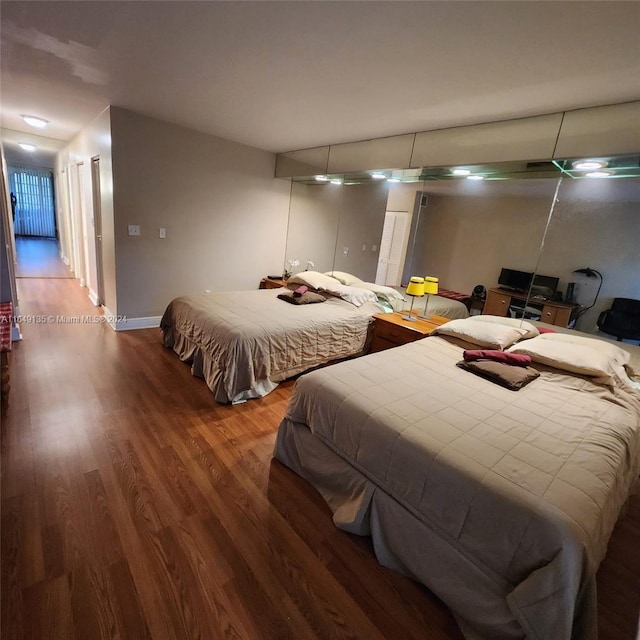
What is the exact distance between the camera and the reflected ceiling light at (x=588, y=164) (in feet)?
7.22

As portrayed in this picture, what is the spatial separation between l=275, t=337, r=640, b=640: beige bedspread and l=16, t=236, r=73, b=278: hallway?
654cm

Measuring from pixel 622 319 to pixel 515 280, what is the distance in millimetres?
719


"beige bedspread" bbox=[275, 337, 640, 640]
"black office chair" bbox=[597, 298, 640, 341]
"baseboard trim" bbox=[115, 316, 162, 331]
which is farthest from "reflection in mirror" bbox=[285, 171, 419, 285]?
"baseboard trim" bbox=[115, 316, 162, 331]

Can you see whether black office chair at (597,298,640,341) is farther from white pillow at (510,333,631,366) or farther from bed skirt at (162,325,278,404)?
bed skirt at (162,325,278,404)

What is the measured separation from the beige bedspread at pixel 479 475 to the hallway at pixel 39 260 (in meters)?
6.54

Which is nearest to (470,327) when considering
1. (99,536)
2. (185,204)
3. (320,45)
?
(320,45)

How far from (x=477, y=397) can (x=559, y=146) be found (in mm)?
1902

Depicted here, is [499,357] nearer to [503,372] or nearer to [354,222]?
[503,372]

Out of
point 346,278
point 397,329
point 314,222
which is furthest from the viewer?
point 314,222

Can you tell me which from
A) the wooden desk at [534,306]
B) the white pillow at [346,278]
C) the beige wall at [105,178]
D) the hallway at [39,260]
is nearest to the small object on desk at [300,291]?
the white pillow at [346,278]

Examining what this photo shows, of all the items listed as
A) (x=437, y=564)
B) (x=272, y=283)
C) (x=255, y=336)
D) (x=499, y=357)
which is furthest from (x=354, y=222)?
(x=437, y=564)

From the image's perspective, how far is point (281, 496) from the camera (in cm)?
185

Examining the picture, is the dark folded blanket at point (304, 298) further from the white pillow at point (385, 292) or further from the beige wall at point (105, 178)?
the beige wall at point (105, 178)

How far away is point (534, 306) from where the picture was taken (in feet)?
8.61
